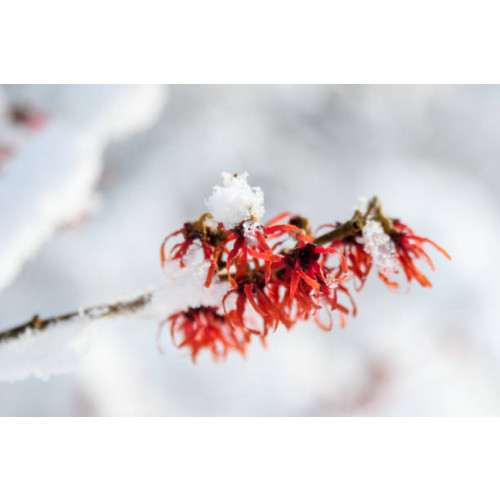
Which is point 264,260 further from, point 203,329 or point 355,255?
point 203,329

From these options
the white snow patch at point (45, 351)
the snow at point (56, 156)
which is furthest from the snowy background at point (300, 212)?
the white snow patch at point (45, 351)

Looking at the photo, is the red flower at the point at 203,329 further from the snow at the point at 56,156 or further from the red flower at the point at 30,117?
the red flower at the point at 30,117

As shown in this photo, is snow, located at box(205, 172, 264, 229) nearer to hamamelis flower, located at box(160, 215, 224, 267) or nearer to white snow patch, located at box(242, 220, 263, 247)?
white snow patch, located at box(242, 220, 263, 247)

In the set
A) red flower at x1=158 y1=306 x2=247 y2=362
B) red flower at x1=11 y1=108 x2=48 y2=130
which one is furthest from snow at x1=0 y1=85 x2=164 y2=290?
red flower at x1=158 y1=306 x2=247 y2=362

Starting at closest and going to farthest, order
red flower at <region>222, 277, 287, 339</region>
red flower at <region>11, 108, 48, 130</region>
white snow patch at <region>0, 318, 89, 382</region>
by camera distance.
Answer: red flower at <region>222, 277, 287, 339</region>
white snow patch at <region>0, 318, 89, 382</region>
red flower at <region>11, 108, 48, 130</region>

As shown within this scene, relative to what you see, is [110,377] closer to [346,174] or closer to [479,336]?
[346,174]

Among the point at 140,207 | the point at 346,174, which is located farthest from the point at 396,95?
the point at 140,207

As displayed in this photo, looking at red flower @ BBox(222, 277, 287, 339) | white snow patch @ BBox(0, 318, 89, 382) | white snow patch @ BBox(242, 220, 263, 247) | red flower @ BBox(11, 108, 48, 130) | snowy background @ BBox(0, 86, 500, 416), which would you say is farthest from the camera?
snowy background @ BBox(0, 86, 500, 416)

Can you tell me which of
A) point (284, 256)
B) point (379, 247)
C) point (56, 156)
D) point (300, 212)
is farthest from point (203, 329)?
point (300, 212)

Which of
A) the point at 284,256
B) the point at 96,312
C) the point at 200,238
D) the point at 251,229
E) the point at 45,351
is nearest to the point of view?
the point at 251,229
